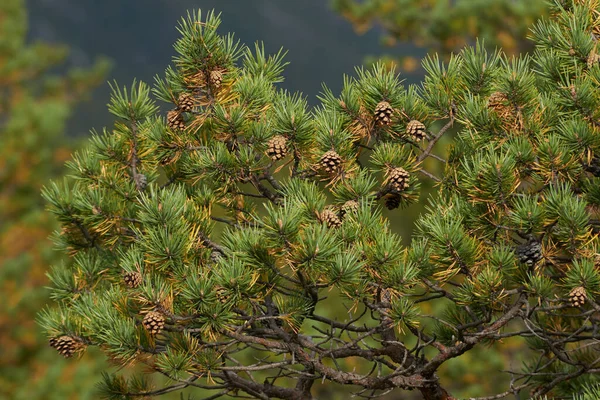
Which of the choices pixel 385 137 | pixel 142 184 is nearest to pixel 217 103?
pixel 142 184

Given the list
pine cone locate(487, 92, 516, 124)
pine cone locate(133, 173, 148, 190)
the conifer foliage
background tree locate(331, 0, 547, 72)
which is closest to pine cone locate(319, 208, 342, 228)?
the conifer foliage

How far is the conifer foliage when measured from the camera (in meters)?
2.41

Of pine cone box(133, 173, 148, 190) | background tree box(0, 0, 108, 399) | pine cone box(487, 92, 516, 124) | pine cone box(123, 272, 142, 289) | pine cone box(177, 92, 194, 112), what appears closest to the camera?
pine cone box(123, 272, 142, 289)

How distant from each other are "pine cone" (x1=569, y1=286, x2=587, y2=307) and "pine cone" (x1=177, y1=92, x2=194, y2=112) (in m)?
1.53

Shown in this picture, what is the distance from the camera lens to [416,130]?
2.71 m

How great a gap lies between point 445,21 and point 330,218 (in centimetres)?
816

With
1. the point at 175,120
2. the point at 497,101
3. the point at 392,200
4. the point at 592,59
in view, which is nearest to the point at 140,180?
the point at 175,120

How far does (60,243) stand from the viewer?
3.14 meters

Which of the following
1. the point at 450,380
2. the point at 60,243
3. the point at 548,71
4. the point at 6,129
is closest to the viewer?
the point at 548,71

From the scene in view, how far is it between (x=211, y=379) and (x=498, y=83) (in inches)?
59.1

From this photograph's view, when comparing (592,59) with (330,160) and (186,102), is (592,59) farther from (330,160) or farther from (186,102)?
(186,102)

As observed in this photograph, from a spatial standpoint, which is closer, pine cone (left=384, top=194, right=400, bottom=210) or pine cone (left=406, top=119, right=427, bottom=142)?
pine cone (left=406, top=119, right=427, bottom=142)

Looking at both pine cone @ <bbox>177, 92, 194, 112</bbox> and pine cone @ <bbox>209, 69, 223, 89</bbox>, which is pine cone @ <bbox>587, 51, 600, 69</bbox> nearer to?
pine cone @ <bbox>209, 69, 223, 89</bbox>

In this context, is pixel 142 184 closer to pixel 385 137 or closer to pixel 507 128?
pixel 385 137
